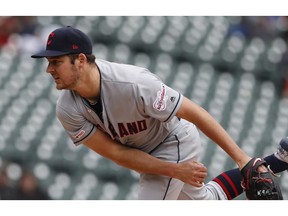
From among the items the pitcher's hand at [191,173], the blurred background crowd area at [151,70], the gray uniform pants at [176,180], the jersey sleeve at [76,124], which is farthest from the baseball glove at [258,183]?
the blurred background crowd area at [151,70]

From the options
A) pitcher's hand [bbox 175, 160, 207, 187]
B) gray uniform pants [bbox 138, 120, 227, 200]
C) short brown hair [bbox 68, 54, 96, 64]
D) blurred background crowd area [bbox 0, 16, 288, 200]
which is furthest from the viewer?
blurred background crowd area [bbox 0, 16, 288, 200]

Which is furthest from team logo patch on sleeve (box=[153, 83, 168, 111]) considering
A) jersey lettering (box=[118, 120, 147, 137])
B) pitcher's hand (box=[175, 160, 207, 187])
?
pitcher's hand (box=[175, 160, 207, 187])

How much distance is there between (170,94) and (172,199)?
48 centimetres

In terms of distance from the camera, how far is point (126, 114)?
9.49 ft

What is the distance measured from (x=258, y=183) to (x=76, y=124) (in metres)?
0.76

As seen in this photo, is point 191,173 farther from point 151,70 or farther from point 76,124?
point 151,70

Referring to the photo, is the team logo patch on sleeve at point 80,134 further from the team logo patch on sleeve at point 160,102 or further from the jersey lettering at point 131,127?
the team logo patch on sleeve at point 160,102

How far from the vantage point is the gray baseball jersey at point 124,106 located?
9.28 feet

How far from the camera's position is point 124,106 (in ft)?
9.45

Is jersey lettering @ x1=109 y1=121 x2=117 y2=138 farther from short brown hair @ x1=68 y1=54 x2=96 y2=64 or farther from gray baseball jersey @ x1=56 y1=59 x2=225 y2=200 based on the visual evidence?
short brown hair @ x1=68 y1=54 x2=96 y2=64

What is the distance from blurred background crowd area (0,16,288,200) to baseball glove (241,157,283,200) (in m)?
2.27

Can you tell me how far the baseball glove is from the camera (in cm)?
277

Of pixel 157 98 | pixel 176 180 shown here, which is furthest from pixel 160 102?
pixel 176 180

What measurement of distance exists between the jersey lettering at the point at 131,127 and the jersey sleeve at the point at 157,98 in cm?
11
